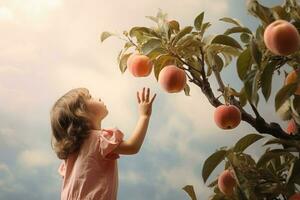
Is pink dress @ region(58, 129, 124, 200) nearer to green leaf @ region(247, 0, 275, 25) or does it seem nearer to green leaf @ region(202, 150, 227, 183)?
green leaf @ region(202, 150, 227, 183)

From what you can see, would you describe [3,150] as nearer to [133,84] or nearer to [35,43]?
[35,43]

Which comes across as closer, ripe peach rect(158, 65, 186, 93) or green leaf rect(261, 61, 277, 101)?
green leaf rect(261, 61, 277, 101)

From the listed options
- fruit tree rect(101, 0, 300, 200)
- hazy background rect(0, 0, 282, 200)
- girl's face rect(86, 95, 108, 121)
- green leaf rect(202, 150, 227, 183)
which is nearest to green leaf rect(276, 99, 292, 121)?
fruit tree rect(101, 0, 300, 200)

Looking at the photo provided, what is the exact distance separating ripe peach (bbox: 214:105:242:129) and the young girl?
10.3 inches

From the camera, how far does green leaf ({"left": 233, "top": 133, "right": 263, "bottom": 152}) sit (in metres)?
0.92

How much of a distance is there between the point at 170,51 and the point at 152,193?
33.3 inches

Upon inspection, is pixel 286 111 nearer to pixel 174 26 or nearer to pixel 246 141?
pixel 246 141

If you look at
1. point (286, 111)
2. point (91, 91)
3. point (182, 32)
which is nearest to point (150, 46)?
point (182, 32)

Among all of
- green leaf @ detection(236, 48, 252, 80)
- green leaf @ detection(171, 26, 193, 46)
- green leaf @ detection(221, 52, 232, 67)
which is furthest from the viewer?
green leaf @ detection(221, 52, 232, 67)

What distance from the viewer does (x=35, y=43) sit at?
1818mm

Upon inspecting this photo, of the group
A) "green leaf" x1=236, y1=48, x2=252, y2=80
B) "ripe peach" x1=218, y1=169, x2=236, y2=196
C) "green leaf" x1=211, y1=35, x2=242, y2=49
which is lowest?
"ripe peach" x1=218, y1=169, x2=236, y2=196

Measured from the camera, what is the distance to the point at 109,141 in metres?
1.11

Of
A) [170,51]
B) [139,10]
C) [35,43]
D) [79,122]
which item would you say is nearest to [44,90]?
[35,43]

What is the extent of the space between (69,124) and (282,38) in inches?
26.8
